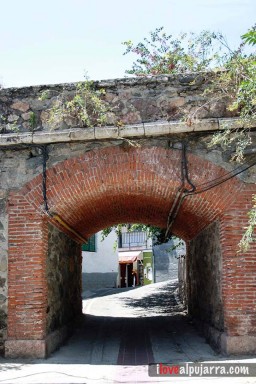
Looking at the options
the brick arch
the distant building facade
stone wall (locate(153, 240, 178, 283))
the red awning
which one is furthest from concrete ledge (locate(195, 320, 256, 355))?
stone wall (locate(153, 240, 178, 283))

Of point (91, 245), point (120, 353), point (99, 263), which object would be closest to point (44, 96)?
point (120, 353)

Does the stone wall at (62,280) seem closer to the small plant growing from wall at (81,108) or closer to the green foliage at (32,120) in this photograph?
the green foliage at (32,120)

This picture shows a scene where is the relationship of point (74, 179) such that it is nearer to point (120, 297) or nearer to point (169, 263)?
point (120, 297)

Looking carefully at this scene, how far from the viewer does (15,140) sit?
764 centimetres

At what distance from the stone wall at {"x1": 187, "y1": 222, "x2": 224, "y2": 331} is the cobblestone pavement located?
44 cm

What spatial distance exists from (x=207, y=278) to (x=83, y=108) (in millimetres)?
4028

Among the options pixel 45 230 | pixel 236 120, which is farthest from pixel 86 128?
pixel 236 120

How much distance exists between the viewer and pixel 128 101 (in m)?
7.72

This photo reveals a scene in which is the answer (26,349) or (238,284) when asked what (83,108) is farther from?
(26,349)

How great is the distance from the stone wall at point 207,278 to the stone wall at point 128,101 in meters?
1.95

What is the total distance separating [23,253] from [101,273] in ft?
53.5

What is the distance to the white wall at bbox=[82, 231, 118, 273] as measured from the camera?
22.3 m

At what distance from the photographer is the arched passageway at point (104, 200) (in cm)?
719

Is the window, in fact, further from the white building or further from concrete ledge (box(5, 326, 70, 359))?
concrete ledge (box(5, 326, 70, 359))
